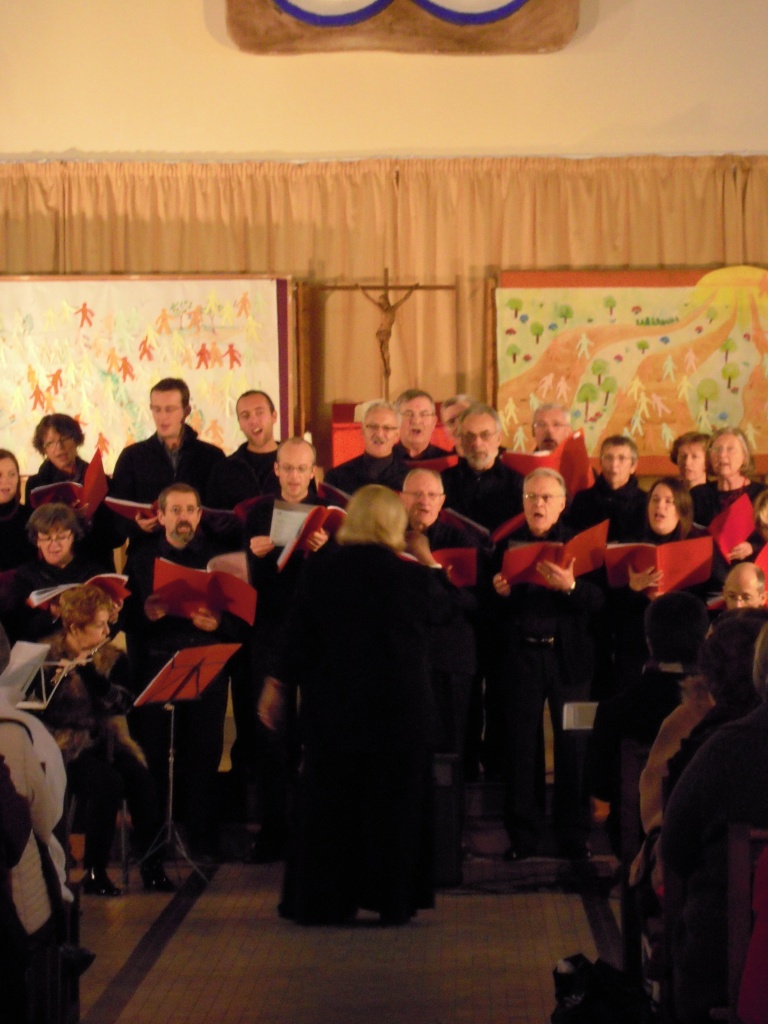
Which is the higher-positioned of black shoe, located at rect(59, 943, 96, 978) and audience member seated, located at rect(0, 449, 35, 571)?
audience member seated, located at rect(0, 449, 35, 571)

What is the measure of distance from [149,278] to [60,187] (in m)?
0.81

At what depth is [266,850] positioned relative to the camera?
5.19 m

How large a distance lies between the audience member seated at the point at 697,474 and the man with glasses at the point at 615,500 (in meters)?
0.21

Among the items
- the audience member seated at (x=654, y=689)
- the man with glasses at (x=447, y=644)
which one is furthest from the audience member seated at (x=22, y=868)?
the man with glasses at (x=447, y=644)

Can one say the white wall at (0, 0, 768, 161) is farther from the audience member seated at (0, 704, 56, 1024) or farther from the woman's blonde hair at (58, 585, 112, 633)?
the audience member seated at (0, 704, 56, 1024)

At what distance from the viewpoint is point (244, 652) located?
213 inches

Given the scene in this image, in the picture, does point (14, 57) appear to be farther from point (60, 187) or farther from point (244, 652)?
point (244, 652)

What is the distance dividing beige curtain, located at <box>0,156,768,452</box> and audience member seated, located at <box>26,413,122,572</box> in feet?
8.15

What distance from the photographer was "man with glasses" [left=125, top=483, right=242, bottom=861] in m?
5.12

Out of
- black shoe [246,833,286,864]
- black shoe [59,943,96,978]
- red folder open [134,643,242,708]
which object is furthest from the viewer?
black shoe [246,833,286,864]

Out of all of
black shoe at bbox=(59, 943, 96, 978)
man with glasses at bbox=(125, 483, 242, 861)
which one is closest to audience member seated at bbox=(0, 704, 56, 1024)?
black shoe at bbox=(59, 943, 96, 978)

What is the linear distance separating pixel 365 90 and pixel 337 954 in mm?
5703

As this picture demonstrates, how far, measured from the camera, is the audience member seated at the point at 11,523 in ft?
19.0

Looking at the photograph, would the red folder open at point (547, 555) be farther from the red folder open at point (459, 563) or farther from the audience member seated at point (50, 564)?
the audience member seated at point (50, 564)
